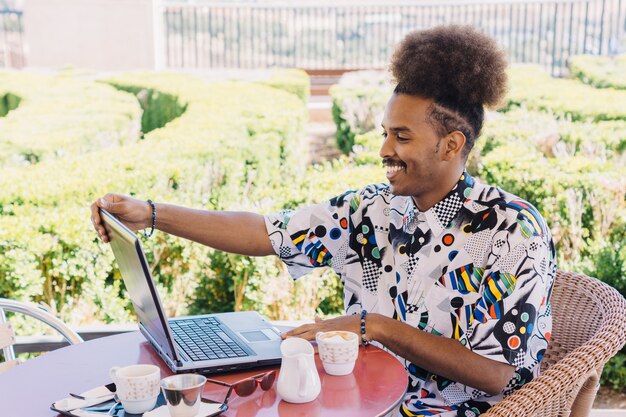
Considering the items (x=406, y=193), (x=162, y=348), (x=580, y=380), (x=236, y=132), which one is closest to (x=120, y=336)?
(x=162, y=348)

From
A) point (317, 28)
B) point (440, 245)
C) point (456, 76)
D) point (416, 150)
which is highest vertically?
point (456, 76)

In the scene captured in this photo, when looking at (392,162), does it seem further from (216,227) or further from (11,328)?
(11,328)

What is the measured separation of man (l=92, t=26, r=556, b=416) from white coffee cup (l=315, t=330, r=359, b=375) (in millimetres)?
142

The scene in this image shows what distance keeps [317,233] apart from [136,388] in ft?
2.92

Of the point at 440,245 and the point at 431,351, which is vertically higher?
the point at 440,245

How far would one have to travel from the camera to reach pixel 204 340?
204 centimetres

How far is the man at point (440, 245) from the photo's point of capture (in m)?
1.93

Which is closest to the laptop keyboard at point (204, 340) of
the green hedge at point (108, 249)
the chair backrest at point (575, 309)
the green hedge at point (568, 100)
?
the chair backrest at point (575, 309)

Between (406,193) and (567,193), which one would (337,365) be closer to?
(406,193)

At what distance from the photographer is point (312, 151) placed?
9.95 meters

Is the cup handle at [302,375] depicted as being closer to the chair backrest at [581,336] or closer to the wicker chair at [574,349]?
the wicker chair at [574,349]

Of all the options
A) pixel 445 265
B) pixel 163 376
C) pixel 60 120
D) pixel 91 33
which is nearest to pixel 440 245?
pixel 445 265

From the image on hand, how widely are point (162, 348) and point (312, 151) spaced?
26.5 feet

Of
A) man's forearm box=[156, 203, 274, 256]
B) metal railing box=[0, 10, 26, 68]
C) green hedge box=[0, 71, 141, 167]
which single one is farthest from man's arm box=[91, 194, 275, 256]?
metal railing box=[0, 10, 26, 68]
